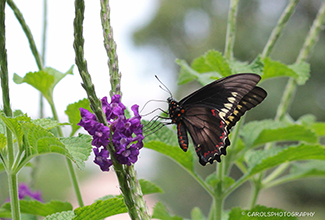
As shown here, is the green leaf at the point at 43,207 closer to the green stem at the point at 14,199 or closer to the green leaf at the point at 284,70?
the green stem at the point at 14,199

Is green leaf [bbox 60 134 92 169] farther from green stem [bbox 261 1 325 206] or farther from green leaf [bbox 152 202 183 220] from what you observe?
green stem [bbox 261 1 325 206]

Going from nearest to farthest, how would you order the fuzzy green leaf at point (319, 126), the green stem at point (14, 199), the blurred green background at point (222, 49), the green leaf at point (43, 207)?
1. the green stem at point (14, 199)
2. the green leaf at point (43, 207)
3. the fuzzy green leaf at point (319, 126)
4. the blurred green background at point (222, 49)

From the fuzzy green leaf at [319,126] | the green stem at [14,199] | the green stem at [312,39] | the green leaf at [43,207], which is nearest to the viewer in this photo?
the green stem at [14,199]

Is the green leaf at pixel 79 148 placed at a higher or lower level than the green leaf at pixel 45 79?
lower

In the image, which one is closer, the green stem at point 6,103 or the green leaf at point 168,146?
the green stem at point 6,103

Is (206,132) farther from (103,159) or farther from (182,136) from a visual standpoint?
(103,159)

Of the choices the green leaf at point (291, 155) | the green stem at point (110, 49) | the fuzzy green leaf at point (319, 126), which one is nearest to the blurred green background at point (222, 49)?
the fuzzy green leaf at point (319, 126)

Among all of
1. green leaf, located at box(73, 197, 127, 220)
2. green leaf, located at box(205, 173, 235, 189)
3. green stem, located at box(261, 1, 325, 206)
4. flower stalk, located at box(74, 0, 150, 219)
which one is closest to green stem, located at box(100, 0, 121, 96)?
flower stalk, located at box(74, 0, 150, 219)

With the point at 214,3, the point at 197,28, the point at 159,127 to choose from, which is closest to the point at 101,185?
the point at 197,28
